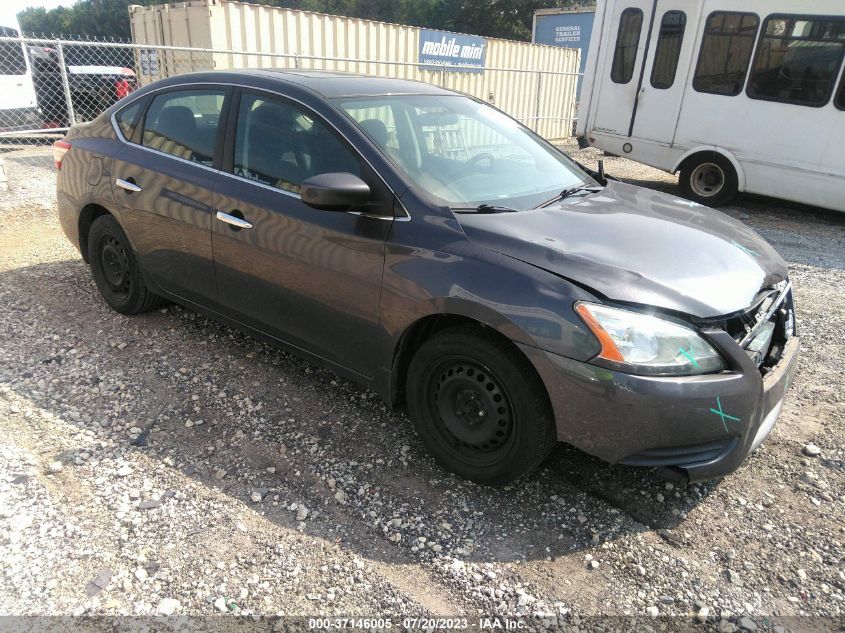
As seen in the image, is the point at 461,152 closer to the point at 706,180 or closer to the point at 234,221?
the point at 234,221

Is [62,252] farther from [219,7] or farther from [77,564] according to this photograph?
[219,7]

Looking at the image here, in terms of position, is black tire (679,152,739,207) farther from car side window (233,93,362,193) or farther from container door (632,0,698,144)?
car side window (233,93,362,193)

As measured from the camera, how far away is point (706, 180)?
9.38m

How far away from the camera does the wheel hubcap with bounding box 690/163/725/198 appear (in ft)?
30.1

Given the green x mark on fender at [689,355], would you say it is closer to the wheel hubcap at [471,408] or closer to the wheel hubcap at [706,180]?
the wheel hubcap at [471,408]

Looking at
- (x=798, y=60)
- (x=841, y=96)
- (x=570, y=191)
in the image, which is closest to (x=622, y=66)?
(x=798, y=60)

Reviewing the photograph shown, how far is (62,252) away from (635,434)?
19.2 ft

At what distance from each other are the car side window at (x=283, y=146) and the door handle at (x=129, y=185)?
962 millimetres

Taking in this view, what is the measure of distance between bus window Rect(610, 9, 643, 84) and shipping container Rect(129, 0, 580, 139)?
123 inches

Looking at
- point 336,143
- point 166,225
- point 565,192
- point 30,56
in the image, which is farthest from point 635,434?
point 30,56

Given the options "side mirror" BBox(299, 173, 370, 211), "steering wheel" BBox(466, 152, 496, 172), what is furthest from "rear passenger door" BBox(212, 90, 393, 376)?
"steering wheel" BBox(466, 152, 496, 172)

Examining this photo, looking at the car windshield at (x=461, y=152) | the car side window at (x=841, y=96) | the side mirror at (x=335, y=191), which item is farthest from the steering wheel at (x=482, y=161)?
the car side window at (x=841, y=96)

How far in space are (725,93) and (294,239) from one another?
314 inches

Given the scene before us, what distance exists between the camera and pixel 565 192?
341cm
